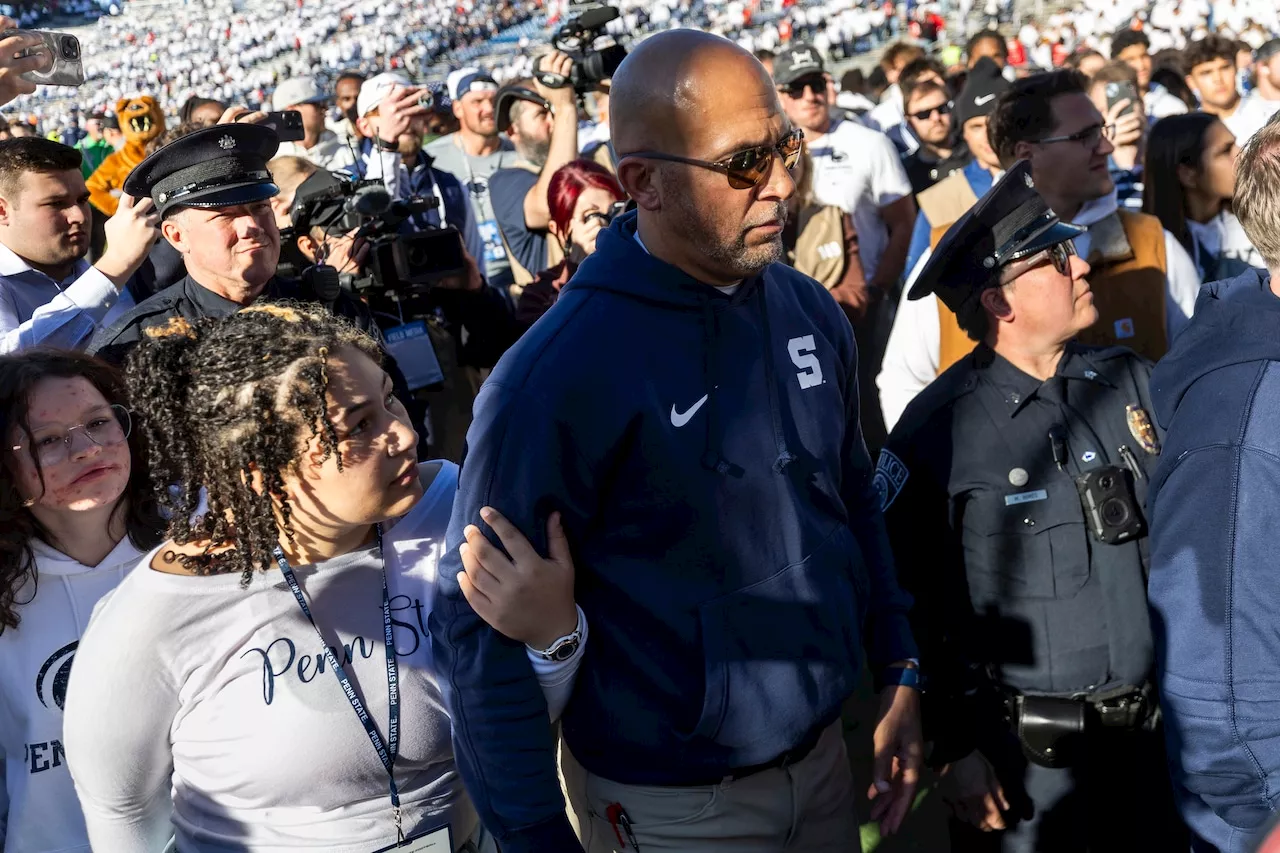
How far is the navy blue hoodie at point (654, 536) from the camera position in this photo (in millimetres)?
1781

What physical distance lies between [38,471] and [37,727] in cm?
52

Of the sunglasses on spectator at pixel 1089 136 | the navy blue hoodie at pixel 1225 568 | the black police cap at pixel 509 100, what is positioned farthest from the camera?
the black police cap at pixel 509 100

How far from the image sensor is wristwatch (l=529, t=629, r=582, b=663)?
1.81m

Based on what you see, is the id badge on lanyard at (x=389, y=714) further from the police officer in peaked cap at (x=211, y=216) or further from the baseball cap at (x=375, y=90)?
the baseball cap at (x=375, y=90)

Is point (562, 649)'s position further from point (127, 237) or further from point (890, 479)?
point (127, 237)

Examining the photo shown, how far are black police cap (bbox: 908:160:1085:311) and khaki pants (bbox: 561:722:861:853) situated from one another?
116 cm

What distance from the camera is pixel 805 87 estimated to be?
5852mm

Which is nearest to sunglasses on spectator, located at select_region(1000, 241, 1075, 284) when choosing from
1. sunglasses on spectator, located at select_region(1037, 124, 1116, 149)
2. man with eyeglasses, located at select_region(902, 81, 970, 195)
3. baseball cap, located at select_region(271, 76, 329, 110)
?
sunglasses on spectator, located at select_region(1037, 124, 1116, 149)

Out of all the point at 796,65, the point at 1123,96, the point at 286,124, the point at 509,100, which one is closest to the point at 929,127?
the point at 796,65

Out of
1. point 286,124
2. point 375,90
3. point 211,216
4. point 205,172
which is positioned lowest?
point 211,216

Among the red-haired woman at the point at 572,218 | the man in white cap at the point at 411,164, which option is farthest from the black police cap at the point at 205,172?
the man in white cap at the point at 411,164

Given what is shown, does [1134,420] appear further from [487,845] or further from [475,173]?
[475,173]

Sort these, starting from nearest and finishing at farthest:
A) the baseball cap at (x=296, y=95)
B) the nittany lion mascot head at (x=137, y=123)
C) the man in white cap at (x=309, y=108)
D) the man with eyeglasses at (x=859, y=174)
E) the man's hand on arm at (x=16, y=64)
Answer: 1. the man's hand on arm at (x=16, y=64)
2. the man with eyeglasses at (x=859, y=174)
3. the nittany lion mascot head at (x=137, y=123)
4. the man in white cap at (x=309, y=108)
5. the baseball cap at (x=296, y=95)

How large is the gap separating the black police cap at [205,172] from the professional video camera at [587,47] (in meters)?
1.39
